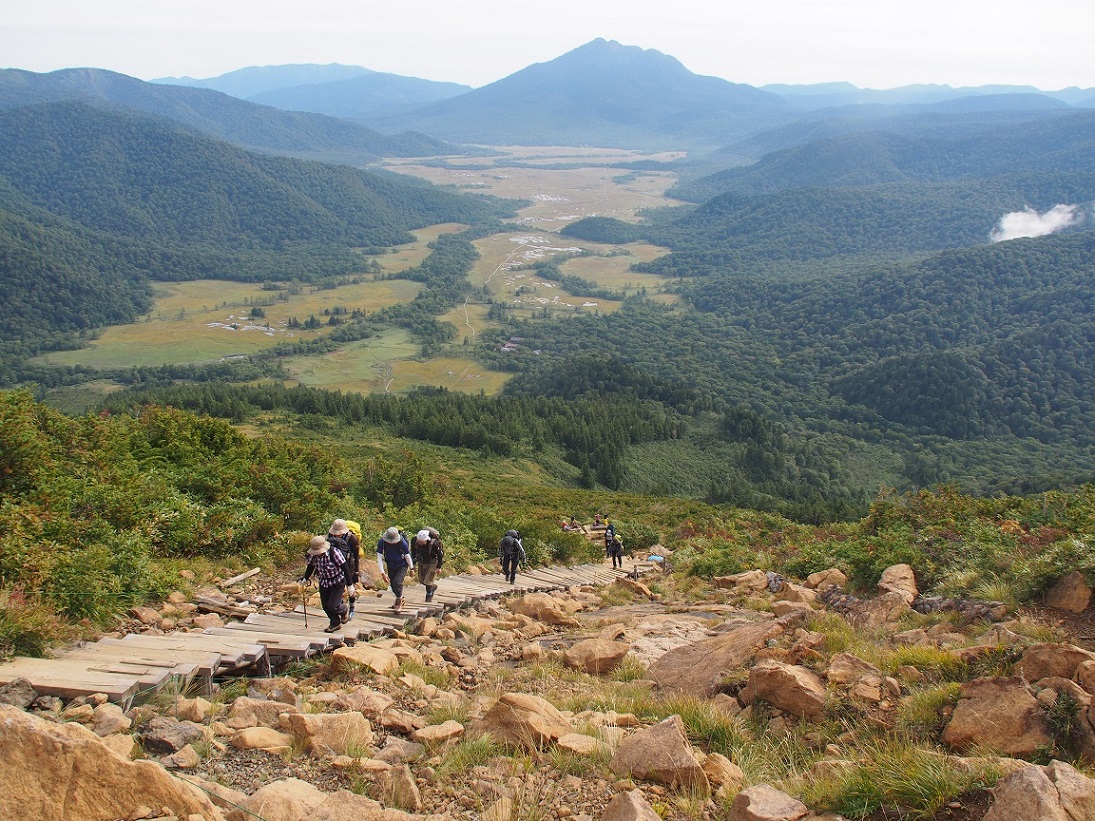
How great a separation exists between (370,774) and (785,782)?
308cm

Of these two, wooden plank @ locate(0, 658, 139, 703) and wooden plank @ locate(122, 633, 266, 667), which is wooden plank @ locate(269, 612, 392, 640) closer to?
wooden plank @ locate(122, 633, 266, 667)

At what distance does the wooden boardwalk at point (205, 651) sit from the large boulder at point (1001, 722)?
6.24 m

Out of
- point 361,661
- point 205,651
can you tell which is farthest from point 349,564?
point 205,651

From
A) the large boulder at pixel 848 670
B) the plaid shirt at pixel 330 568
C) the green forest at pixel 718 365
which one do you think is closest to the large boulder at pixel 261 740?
the plaid shirt at pixel 330 568

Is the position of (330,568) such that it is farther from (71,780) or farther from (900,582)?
(900,582)

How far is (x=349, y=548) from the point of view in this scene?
10.3m

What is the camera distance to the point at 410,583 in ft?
43.0

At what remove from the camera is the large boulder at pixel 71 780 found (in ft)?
14.6

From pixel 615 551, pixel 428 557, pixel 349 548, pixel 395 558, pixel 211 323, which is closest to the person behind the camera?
pixel 349 548

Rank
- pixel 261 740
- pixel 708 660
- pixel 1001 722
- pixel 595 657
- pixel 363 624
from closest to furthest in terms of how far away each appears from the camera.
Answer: pixel 1001 722 < pixel 261 740 < pixel 708 660 < pixel 595 657 < pixel 363 624

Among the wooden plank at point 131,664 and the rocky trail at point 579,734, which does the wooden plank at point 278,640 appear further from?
the wooden plank at point 131,664

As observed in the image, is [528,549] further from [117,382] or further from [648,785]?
[117,382]

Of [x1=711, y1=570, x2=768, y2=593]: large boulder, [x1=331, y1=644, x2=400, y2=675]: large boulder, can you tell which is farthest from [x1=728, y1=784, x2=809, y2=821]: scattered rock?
[x1=711, y1=570, x2=768, y2=593]: large boulder

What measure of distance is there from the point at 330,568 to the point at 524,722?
410 centimetres
